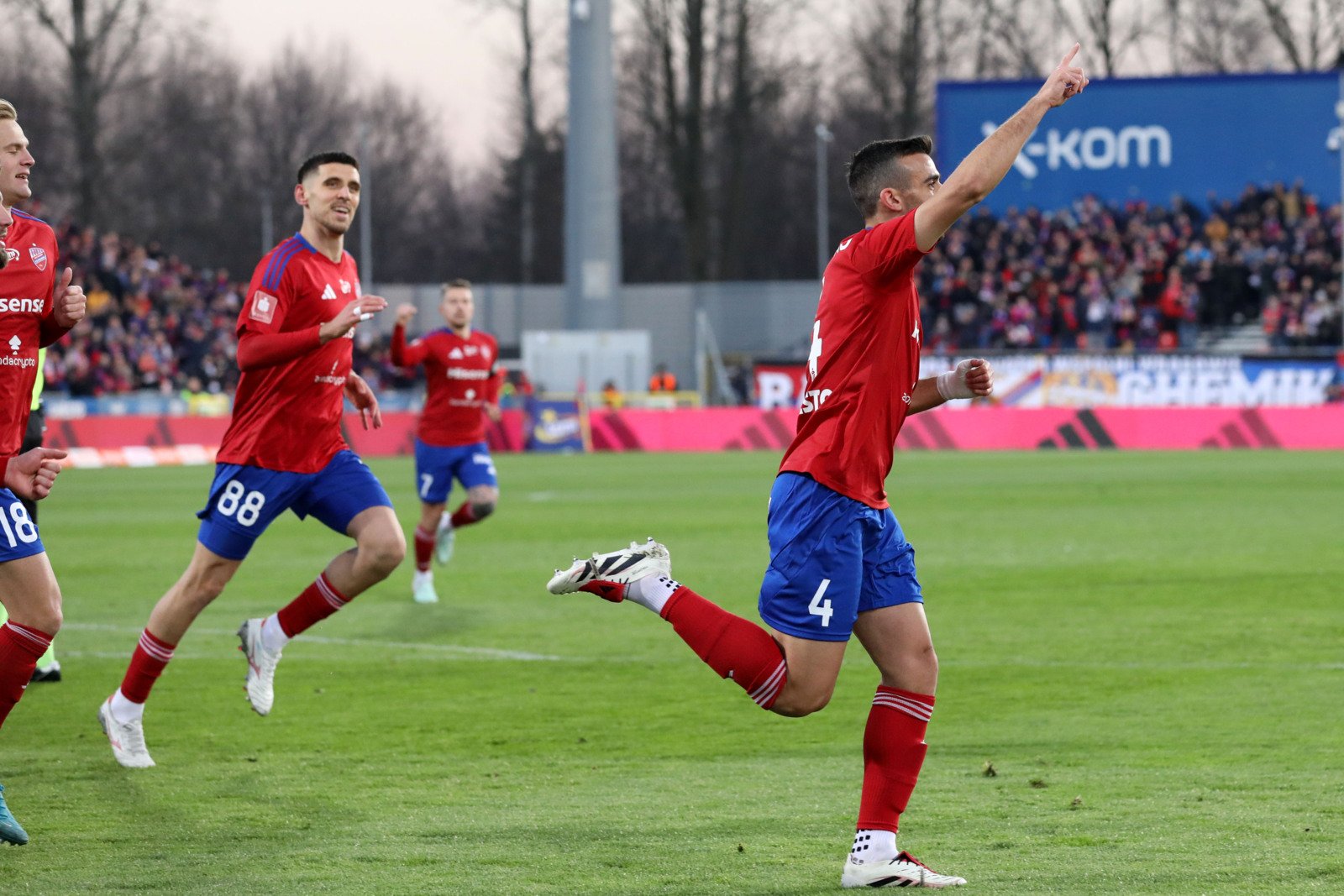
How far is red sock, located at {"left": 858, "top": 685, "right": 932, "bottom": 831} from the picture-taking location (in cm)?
555

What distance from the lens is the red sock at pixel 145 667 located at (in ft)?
25.1

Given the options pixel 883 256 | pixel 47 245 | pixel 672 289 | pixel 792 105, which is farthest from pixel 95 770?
pixel 792 105

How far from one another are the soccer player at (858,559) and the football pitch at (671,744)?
385mm

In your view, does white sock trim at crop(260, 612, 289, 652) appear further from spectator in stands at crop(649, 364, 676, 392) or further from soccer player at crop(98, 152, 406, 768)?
spectator in stands at crop(649, 364, 676, 392)

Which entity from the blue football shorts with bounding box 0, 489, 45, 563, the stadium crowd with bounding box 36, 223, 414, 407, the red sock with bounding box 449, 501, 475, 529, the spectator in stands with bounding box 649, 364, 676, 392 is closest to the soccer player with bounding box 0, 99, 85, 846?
the blue football shorts with bounding box 0, 489, 45, 563

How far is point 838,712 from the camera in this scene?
862 centimetres

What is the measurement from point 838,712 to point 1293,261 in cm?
3809

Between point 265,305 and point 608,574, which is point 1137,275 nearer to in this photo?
point 265,305

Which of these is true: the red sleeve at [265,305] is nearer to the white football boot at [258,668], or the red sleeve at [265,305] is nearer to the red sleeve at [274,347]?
the red sleeve at [274,347]

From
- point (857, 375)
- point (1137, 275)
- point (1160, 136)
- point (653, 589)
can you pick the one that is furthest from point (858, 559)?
point (1160, 136)

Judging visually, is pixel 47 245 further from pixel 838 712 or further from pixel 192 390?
pixel 192 390

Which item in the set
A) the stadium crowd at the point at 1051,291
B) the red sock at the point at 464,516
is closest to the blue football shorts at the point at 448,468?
the red sock at the point at 464,516

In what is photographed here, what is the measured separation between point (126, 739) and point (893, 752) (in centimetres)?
355

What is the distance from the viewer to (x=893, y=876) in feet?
17.8
